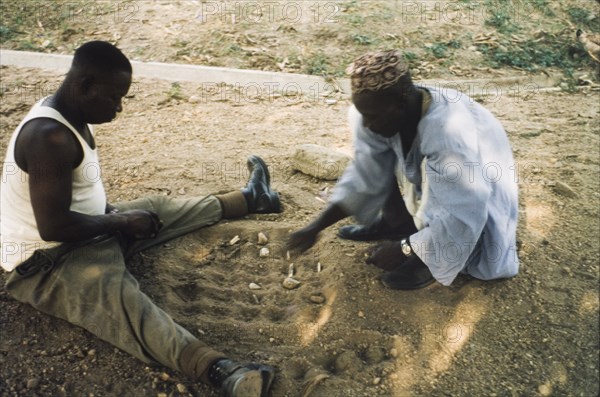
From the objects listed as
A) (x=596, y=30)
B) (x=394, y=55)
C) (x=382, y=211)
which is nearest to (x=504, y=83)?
(x=596, y=30)

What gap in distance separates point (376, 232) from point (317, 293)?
55 centimetres

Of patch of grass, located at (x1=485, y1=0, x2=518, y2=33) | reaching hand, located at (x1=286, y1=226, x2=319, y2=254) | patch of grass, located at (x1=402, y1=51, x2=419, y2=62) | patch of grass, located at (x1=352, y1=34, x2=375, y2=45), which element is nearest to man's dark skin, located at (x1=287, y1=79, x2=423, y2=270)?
reaching hand, located at (x1=286, y1=226, x2=319, y2=254)

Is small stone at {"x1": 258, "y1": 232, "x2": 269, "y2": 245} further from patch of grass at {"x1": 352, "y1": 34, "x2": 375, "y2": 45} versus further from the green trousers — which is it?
patch of grass at {"x1": 352, "y1": 34, "x2": 375, "y2": 45}

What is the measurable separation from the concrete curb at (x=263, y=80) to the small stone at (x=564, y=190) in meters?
1.94

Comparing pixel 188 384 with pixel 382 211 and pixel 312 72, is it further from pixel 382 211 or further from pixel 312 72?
pixel 312 72

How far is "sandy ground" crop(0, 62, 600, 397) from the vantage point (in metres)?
2.30

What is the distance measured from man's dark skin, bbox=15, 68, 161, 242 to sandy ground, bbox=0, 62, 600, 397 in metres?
0.52

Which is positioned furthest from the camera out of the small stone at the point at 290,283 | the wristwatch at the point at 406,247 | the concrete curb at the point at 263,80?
the concrete curb at the point at 263,80

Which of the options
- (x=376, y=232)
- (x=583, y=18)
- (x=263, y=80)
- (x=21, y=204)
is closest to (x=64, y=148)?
(x=21, y=204)

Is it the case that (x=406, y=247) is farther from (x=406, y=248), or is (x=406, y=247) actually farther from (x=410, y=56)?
(x=410, y=56)

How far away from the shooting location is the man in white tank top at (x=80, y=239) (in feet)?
7.22

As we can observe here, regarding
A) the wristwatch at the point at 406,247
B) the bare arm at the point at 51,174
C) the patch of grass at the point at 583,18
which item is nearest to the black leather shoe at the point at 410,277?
the wristwatch at the point at 406,247

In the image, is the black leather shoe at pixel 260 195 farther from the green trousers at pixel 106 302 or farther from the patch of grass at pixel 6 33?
the patch of grass at pixel 6 33

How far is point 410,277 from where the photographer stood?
271cm
